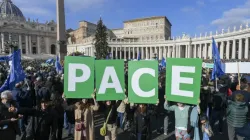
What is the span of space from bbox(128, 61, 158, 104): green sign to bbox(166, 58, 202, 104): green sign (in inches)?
12.0

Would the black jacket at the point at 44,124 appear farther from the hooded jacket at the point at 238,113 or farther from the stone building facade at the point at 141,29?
the stone building facade at the point at 141,29

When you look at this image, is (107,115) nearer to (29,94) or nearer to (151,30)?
(29,94)

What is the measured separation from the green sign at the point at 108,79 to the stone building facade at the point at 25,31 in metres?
89.4

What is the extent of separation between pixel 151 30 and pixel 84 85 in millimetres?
97871

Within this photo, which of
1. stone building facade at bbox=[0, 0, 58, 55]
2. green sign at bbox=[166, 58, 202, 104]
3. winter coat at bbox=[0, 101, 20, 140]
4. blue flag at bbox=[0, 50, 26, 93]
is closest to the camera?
winter coat at bbox=[0, 101, 20, 140]

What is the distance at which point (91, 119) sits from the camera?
5.18 m

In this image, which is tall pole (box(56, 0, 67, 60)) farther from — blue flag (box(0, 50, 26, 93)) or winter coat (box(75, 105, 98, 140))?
winter coat (box(75, 105, 98, 140))

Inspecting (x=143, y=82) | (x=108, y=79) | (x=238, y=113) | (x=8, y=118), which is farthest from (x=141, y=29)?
(x=8, y=118)

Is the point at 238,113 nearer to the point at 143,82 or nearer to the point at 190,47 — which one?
the point at 143,82

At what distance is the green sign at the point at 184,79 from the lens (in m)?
4.26

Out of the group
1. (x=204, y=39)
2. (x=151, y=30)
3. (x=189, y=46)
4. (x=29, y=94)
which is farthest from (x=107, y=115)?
(x=151, y=30)

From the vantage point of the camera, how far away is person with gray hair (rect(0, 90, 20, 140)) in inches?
147

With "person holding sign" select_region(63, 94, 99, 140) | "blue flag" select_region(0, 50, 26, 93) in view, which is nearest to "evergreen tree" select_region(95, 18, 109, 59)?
"blue flag" select_region(0, 50, 26, 93)

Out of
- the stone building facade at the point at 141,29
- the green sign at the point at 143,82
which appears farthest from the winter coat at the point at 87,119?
the stone building facade at the point at 141,29
